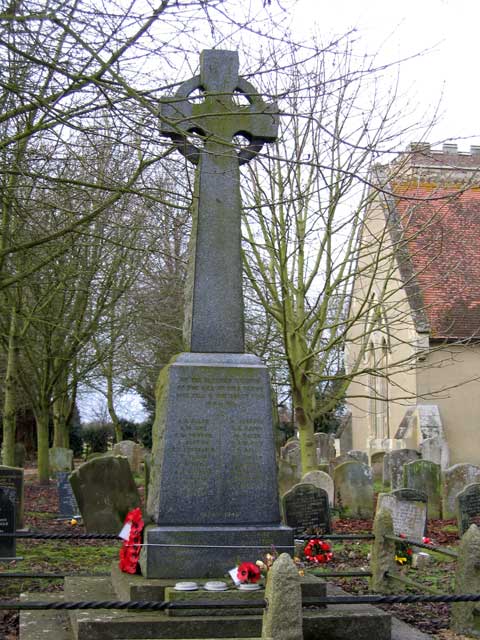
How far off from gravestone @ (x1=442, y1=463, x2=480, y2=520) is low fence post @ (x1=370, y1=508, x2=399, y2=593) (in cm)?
723

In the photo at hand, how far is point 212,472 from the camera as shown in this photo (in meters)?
6.88

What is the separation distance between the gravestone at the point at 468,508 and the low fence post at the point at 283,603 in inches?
295

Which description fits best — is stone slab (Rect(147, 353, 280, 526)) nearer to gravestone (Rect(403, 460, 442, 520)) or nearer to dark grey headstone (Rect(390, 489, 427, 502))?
dark grey headstone (Rect(390, 489, 427, 502))

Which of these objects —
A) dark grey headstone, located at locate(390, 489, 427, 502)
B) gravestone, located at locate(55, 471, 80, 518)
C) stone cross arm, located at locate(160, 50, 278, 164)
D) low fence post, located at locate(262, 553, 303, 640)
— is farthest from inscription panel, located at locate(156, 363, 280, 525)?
gravestone, located at locate(55, 471, 80, 518)

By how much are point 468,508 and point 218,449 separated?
6.70 m

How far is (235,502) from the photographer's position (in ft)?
22.6

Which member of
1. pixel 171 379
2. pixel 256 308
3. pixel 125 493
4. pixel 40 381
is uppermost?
pixel 256 308

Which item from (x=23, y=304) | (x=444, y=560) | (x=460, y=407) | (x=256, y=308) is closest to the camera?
(x=444, y=560)

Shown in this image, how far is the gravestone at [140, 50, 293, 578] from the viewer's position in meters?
6.71

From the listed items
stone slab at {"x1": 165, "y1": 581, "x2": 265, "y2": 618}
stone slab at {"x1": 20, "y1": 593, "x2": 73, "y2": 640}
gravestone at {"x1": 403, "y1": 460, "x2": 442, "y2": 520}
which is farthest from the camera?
gravestone at {"x1": 403, "y1": 460, "x2": 442, "y2": 520}

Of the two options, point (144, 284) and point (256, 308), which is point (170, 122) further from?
point (144, 284)

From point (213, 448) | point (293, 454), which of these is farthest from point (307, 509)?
point (293, 454)

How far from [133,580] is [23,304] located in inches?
501

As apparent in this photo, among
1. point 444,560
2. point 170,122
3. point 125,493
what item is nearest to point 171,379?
point 170,122
